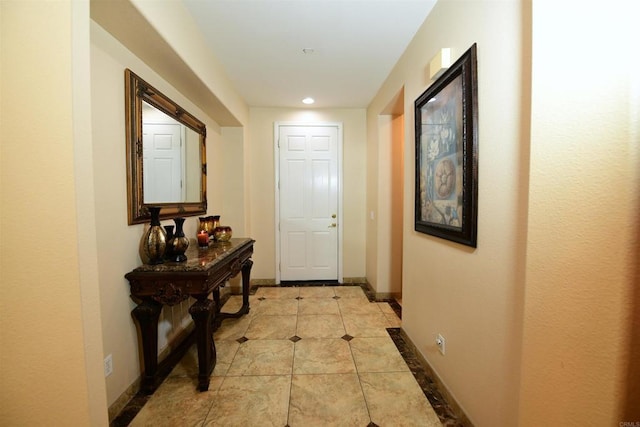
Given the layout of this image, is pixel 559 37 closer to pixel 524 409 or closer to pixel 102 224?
pixel 524 409

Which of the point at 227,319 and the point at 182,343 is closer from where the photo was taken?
the point at 182,343

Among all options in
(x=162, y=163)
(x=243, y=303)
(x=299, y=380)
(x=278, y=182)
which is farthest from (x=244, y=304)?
(x=278, y=182)

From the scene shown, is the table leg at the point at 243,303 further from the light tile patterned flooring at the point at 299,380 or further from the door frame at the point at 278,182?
the door frame at the point at 278,182

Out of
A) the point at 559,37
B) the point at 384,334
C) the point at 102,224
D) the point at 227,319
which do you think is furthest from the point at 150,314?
the point at 559,37


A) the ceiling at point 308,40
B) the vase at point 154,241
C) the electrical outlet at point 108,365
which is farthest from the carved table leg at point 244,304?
the ceiling at point 308,40

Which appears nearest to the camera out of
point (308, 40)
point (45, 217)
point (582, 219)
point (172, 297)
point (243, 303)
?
point (582, 219)

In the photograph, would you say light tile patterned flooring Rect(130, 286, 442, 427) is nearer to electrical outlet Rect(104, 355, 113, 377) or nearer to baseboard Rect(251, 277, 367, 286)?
electrical outlet Rect(104, 355, 113, 377)

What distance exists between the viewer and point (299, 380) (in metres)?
1.69

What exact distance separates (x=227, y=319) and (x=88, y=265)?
6.34 feet

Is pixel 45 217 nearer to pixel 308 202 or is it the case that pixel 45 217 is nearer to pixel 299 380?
pixel 299 380

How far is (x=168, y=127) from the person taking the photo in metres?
1.96

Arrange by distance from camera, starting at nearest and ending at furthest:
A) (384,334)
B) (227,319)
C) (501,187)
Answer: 1. (501,187)
2. (384,334)
3. (227,319)

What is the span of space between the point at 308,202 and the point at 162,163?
209 cm

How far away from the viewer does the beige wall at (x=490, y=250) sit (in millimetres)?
1000
